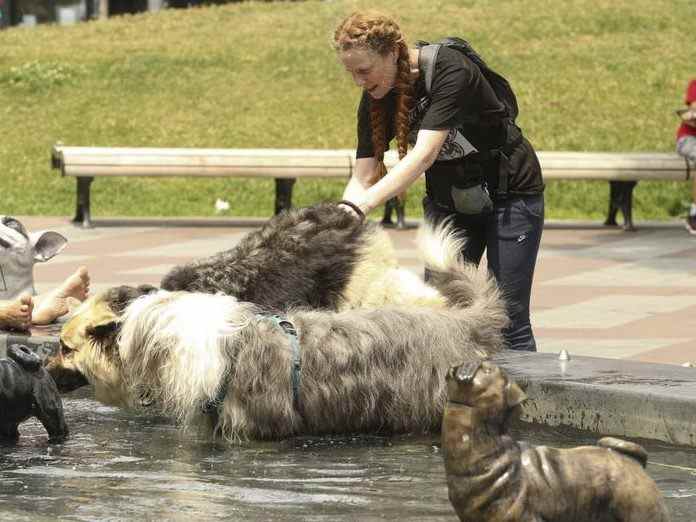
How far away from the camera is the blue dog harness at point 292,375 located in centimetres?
600

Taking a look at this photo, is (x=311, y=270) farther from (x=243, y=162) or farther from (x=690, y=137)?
(x=690, y=137)

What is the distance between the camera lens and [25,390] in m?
6.18

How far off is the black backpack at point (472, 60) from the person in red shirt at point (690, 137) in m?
8.17

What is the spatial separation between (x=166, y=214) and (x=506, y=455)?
531 inches

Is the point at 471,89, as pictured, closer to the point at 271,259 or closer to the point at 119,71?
the point at 271,259

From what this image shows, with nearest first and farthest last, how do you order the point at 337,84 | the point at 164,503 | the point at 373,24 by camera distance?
1. the point at 164,503
2. the point at 373,24
3. the point at 337,84

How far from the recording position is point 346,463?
5855mm

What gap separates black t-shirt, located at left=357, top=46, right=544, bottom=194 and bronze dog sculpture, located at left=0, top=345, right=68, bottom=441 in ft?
6.03

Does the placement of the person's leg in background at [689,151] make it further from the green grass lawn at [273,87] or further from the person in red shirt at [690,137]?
the green grass lawn at [273,87]

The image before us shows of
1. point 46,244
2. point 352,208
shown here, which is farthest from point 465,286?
point 46,244

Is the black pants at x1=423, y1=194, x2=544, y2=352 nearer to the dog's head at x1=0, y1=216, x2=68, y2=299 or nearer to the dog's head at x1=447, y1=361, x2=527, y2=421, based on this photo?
the dog's head at x1=0, y1=216, x2=68, y2=299

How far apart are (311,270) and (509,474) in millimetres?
2664

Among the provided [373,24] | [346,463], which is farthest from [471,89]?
[346,463]

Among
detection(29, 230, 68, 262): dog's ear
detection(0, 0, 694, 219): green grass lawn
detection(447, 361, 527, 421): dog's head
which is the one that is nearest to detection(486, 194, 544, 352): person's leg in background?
detection(447, 361, 527, 421): dog's head
